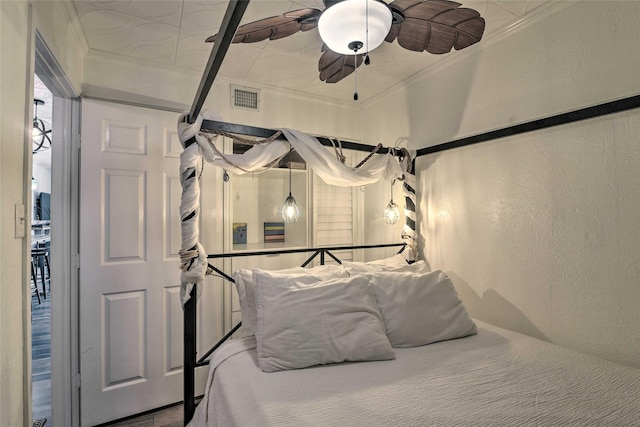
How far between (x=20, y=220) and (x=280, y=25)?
1359 mm

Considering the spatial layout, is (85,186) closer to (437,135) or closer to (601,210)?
(437,135)

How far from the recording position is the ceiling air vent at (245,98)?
273 centimetres

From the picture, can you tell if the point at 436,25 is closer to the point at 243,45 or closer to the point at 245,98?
the point at 243,45

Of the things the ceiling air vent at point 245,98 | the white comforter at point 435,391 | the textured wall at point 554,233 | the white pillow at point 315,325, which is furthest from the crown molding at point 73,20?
the textured wall at point 554,233

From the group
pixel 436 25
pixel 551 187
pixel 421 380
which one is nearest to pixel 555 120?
pixel 551 187

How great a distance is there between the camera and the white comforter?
3.57 feet

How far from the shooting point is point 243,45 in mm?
2197

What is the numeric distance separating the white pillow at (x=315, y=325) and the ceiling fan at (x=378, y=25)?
1.18 meters

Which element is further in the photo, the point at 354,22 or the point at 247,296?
the point at 247,296

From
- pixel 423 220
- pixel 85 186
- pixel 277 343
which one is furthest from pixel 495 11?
pixel 85 186

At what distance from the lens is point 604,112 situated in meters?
1.55

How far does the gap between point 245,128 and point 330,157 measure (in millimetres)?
548

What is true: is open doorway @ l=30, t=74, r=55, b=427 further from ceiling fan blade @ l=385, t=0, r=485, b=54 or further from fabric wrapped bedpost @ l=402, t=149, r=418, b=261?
fabric wrapped bedpost @ l=402, t=149, r=418, b=261

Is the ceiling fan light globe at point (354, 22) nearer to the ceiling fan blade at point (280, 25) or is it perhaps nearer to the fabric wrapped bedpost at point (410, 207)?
the ceiling fan blade at point (280, 25)
